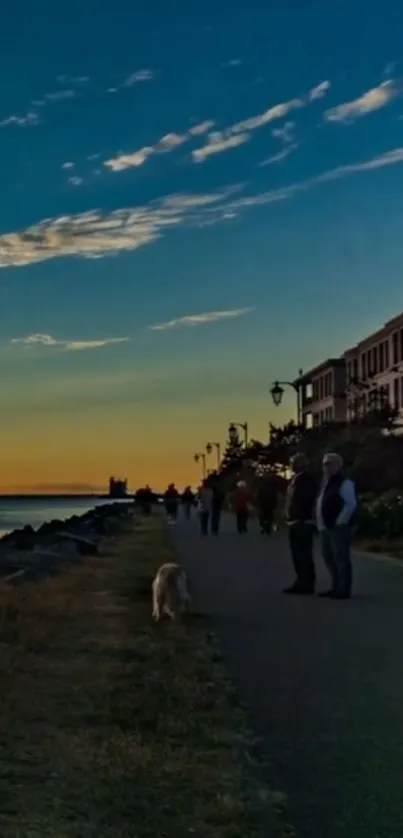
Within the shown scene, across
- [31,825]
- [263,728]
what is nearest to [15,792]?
[31,825]

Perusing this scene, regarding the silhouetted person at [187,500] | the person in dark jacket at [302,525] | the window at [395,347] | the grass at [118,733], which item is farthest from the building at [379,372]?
the grass at [118,733]

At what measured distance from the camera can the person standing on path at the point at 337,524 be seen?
15914 mm

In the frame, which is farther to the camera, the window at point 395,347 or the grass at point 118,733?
the window at point 395,347

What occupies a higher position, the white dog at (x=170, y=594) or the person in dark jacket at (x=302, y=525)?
the person in dark jacket at (x=302, y=525)

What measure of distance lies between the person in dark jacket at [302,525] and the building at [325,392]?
83.2 m

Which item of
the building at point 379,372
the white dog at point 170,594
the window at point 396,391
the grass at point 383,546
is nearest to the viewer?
the white dog at point 170,594

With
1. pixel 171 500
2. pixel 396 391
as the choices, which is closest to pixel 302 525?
pixel 171 500

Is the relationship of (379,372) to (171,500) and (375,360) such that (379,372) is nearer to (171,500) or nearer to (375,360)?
(375,360)

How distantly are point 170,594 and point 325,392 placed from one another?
100m

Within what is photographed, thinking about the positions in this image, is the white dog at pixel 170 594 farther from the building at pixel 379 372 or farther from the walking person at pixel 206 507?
the building at pixel 379 372

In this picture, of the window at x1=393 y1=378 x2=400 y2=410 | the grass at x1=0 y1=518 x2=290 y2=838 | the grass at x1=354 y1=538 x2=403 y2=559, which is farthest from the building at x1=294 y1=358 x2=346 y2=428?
the grass at x1=0 y1=518 x2=290 y2=838

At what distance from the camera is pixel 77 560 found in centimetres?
2539

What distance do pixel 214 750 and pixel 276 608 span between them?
779cm

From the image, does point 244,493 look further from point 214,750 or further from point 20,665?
point 214,750
